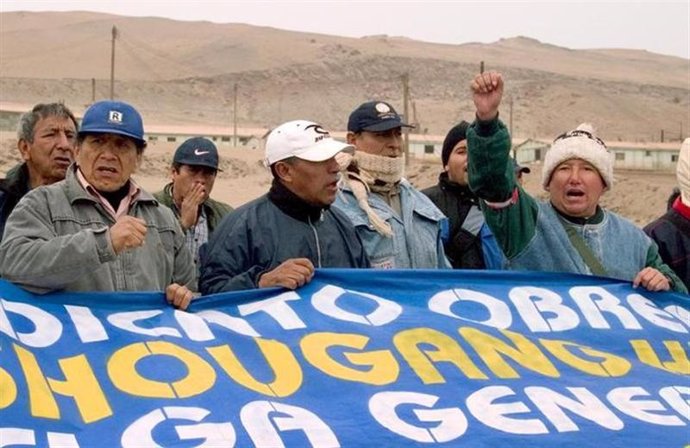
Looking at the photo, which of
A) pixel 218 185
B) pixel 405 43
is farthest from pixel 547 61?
pixel 218 185

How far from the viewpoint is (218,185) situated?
1513 inches

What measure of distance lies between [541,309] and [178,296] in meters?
1.63

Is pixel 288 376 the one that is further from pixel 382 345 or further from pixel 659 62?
pixel 659 62

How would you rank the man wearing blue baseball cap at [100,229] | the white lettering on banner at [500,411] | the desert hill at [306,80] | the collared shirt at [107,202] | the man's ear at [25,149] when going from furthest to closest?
1. the desert hill at [306,80]
2. the man's ear at [25,149]
3. the collared shirt at [107,202]
4. the man wearing blue baseball cap at [100,229]
5. the white lettering on banner at [500,411]

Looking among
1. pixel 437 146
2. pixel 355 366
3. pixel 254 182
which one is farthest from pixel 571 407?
pixel 437 146

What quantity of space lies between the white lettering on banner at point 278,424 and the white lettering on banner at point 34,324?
2.72ft

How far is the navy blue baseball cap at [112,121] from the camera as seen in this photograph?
439 cm

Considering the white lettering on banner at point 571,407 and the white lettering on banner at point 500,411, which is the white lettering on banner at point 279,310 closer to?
the white lettering on banner at point 500,411

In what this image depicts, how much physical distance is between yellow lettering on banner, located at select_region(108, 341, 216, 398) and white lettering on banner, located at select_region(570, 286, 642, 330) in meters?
1.83

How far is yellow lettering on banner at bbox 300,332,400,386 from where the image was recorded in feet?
13.2

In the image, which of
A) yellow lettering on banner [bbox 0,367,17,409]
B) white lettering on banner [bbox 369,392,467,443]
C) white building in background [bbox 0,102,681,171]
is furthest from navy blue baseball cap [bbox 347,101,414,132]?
white building in background [bbox 0,102,681,171]

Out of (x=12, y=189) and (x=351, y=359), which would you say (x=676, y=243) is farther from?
(x=12, y=189)

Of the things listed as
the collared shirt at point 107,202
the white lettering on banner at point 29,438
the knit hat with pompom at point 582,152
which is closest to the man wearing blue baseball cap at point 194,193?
the collared shirt at point 107,202

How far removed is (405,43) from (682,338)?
Answer: 15681 cm
